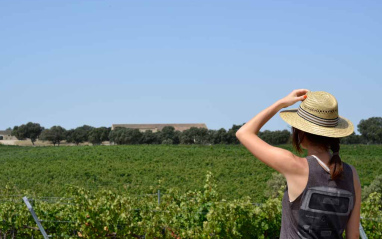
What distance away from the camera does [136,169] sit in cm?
3662

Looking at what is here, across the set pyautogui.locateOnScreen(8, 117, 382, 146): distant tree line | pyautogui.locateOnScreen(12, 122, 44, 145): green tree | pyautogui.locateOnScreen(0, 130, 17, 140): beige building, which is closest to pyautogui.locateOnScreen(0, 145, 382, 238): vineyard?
pyautogui.locateOnScreen(8, 117, 382, 146): distant tree line

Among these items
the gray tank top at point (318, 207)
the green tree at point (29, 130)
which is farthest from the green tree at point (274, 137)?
the gray tank top at point (318, 207)

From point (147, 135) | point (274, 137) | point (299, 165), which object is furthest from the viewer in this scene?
point (147, 135)

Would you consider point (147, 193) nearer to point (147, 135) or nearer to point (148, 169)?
point (148, 169)

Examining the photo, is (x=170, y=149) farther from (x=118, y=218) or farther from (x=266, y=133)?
(x=118, y=218)

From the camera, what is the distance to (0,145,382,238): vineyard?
511 centimetres

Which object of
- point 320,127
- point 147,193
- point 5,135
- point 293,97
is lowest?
point 147,193

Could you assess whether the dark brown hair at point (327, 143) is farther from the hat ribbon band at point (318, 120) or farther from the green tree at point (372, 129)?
the green tree at point (372, 129)

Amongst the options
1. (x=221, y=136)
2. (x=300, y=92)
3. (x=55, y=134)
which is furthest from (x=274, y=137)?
(x=300, y=92)

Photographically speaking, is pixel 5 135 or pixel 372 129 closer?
pixel 372 129

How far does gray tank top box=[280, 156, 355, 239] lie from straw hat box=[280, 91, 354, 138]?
0.12 m

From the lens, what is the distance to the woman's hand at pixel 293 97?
1936mm

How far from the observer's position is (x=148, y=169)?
1452 inches

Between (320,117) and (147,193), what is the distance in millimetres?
14528
